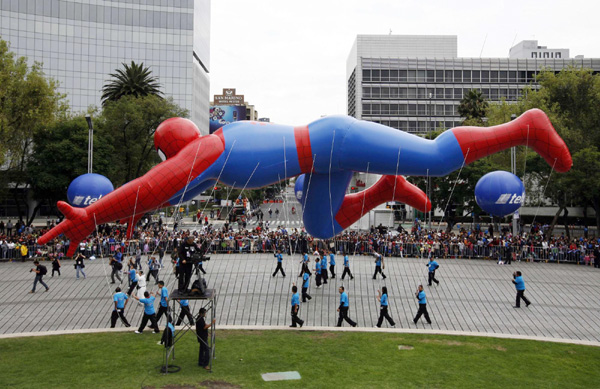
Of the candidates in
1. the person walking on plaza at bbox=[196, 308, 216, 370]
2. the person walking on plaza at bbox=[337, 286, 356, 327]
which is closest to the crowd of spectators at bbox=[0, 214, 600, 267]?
the person walking on plaza at bbox=[337, 286, 356, 327]

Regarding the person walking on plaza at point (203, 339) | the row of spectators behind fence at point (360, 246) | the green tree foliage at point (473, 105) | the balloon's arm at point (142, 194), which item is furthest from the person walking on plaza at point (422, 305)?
the green tree foliage at point (473, 105)

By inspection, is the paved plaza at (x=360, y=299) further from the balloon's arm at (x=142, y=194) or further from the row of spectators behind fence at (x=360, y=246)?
the balloon's arm at (x=142, y=194)

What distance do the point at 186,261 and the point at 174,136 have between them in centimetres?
507

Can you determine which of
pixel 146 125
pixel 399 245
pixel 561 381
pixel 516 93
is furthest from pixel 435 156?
pixel 516 93

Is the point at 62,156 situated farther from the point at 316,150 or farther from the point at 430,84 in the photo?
the point at 430,84

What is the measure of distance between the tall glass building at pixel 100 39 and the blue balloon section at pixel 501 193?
59.2m

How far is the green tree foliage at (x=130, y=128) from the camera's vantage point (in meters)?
39.1

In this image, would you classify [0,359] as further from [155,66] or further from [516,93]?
[516,93]

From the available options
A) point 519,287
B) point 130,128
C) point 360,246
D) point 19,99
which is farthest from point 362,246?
point 130,128

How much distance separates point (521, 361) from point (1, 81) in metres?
30.1

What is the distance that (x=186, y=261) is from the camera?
11.8 m

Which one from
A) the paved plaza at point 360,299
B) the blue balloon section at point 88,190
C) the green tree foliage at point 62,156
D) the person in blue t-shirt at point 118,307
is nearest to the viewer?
the person in blue t-shirt at point 118,307

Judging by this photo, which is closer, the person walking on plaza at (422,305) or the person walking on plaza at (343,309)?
the person walking on plaza at (343,309)

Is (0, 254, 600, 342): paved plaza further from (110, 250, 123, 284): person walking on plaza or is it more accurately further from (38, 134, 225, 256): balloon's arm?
(38, 134, 225, 256): balloon's arm
